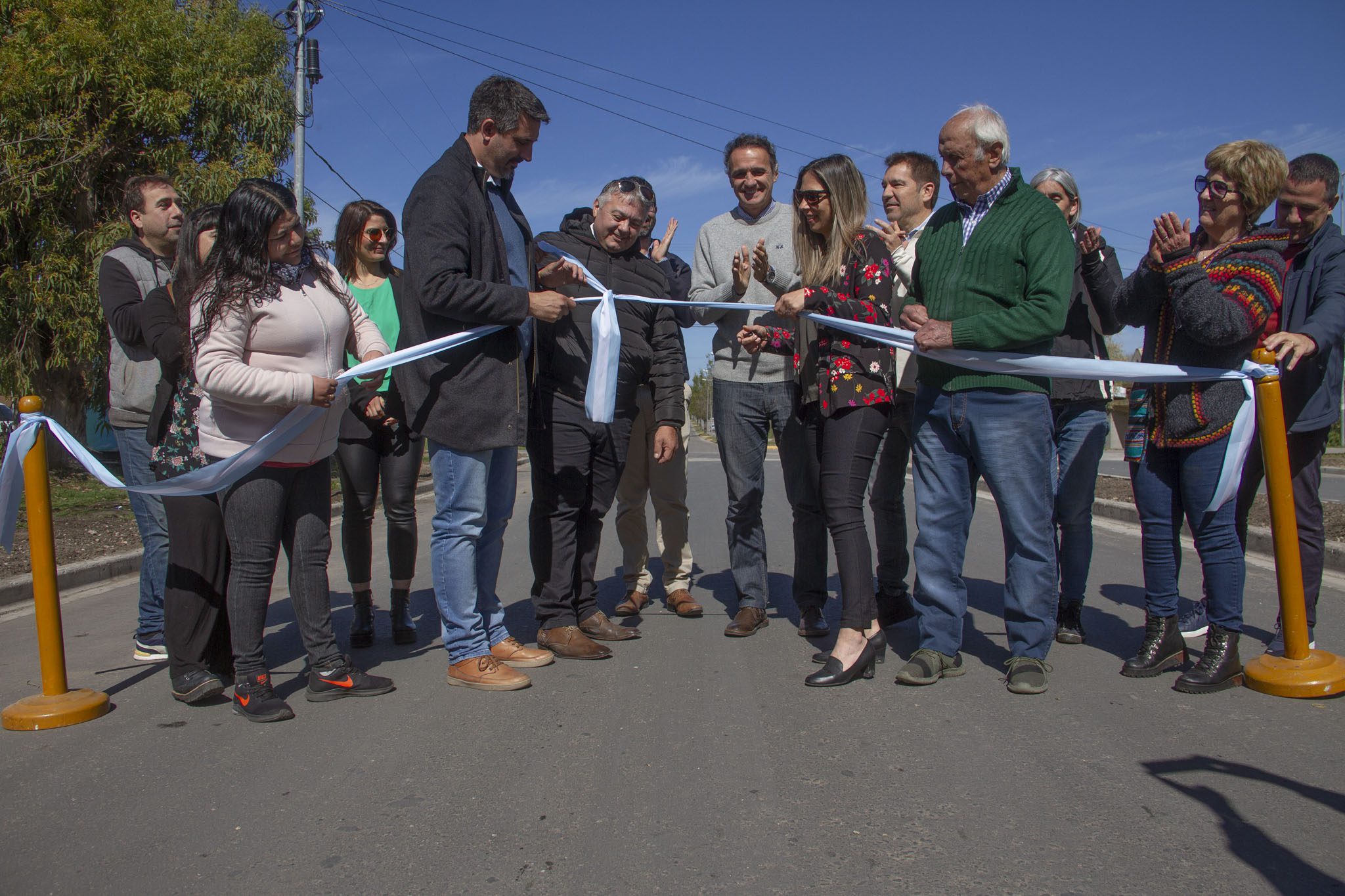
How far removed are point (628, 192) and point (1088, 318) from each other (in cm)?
224

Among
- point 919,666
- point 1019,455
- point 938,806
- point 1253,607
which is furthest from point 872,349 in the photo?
point 1253,607

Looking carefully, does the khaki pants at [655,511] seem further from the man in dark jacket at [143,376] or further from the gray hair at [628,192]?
the man in dark jacket at [143,376]

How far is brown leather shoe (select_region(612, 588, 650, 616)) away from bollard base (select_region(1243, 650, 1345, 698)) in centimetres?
283

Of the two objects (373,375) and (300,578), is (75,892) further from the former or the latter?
(373,375)

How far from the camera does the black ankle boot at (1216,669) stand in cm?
346

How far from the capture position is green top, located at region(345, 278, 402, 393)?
470 centimetres

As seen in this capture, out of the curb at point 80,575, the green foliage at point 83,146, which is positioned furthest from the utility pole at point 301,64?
the curb at point 80,575

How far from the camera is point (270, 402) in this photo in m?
3.34

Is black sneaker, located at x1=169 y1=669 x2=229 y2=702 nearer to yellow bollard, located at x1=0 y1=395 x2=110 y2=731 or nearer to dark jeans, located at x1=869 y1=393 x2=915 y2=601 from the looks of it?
yellow bollard, located at x1=0 y1=395 x2=110 y2=731

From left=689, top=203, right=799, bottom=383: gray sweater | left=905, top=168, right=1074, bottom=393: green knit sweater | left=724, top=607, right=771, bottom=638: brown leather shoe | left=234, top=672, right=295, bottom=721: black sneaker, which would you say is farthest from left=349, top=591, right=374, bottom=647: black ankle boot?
left=905, top=168, right=1074, bottom=393: green knit sweater

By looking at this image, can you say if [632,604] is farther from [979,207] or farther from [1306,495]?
[1306,495]

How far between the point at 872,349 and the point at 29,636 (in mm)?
4538

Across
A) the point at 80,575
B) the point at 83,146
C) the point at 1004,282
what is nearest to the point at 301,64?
the point at 83,146

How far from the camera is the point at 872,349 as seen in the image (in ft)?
12.4
